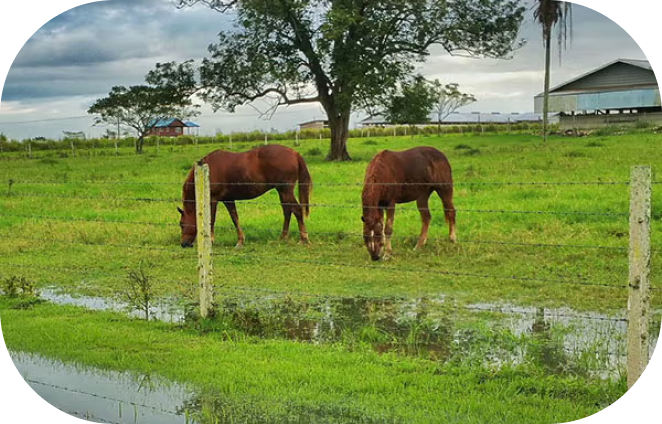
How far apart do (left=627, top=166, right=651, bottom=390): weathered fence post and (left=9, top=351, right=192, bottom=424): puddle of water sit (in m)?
2.95

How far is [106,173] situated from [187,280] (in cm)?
1316

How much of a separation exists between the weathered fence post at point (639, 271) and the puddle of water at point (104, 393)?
2949mm

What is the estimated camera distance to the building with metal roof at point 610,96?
35.7m

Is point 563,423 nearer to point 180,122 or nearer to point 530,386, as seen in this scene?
point 530,386

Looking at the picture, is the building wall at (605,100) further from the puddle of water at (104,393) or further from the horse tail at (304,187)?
the puddle of water at (104,393)

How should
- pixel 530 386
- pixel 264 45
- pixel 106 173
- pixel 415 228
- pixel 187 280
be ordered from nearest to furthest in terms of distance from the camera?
1. pixel 530 386
2. pixel 187 280
3. pixel 415 228
4. pixel 106 173
5. pixel 264 45

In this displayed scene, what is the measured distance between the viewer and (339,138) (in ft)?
85.8

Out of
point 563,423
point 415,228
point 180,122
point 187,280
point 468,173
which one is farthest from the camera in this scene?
point 180,122

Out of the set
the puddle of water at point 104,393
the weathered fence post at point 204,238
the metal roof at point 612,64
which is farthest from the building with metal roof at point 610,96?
the puddle of water at point 104,393

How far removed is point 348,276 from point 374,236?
886mm

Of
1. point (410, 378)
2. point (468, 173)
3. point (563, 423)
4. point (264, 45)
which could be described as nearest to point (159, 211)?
point (468, 173)

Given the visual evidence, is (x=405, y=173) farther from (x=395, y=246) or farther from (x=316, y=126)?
(x=316, y=126)

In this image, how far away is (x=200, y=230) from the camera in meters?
6.32

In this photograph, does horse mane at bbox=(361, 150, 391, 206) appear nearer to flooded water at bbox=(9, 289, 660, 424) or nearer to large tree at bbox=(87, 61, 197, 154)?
flooded water at bbox=(9, 289, 660, 424)
